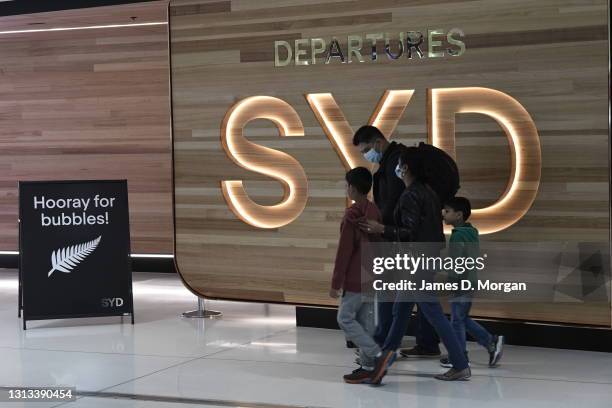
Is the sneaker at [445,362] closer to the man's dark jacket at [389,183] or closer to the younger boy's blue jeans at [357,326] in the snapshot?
the younger boy's blue jeans at [357,326]

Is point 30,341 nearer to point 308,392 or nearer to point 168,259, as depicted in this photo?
point 308,392

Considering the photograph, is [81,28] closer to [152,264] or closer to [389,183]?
[152,264]

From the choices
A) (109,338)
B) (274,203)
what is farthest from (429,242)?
(109,338)

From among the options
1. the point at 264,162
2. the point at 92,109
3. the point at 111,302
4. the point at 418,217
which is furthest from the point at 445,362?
the point at 92,109

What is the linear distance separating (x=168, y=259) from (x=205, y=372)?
5255 mm

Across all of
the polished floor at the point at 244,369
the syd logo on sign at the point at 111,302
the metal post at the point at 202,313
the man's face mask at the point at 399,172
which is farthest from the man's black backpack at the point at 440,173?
the syd logo on sign at the point at 111,302

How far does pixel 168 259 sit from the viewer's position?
1138cm

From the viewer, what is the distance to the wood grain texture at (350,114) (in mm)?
6621

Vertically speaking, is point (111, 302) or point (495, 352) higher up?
point (111, 302)

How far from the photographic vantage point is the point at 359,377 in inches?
230

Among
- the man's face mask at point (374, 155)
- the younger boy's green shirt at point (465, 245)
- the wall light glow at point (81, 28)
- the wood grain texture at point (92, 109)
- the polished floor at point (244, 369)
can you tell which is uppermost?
the wall light glow at point (81, 28)

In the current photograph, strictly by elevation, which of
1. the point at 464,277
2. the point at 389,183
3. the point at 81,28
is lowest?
the point at 464,277

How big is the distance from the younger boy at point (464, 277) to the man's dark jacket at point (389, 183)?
328 millimetres

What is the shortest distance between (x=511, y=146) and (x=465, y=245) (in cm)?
95
